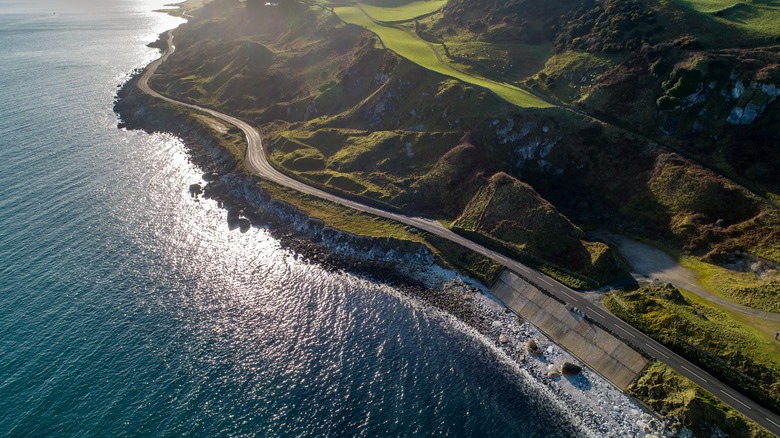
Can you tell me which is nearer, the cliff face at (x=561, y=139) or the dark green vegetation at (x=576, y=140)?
the dark green vegetation at (x=576, y=140)

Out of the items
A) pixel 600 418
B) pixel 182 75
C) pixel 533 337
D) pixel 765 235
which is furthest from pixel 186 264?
pixel 182 75

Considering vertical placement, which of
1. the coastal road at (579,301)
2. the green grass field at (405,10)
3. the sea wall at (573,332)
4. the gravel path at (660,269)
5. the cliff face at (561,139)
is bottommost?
the sea wall at (573,332)

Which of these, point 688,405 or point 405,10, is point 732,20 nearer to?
point 688,405

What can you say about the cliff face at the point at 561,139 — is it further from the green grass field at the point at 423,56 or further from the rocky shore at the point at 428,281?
the rocky shore at the point at 428,281

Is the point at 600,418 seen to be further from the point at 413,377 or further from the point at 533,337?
the point at 413,377

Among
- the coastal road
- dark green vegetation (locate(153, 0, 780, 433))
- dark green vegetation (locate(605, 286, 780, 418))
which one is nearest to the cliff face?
dark green vegetation (locate(153, 0, 780, 433))

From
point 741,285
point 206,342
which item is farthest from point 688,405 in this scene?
point 206,342

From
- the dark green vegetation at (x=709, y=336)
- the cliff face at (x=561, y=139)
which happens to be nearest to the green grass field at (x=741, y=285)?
the cliff face at (x=561, y=139)
